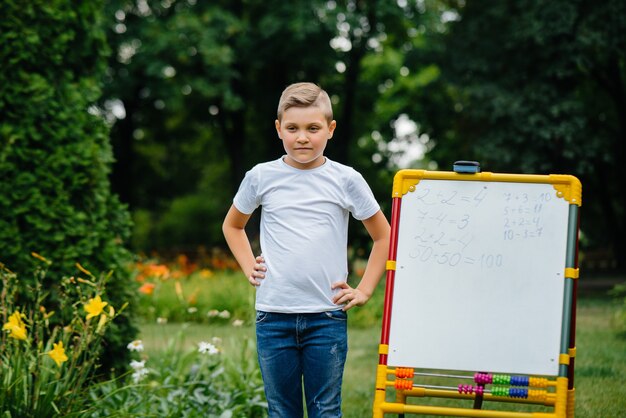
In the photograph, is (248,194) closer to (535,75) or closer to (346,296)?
(346,296)

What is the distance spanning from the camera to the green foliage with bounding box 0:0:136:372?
202 inches

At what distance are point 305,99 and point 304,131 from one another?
124 millimetres

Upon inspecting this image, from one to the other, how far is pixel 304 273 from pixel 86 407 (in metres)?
1.69

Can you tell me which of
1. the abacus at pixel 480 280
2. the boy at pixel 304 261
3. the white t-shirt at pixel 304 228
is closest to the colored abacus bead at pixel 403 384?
the abacus at pixel 480 280

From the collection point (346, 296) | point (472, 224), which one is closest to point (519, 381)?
point (472, 224)

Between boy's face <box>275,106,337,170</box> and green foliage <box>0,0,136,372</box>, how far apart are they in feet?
7.53

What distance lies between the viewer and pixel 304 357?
11.2 feet

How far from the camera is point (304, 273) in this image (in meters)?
3.33

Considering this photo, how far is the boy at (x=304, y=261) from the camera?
10.9 ft

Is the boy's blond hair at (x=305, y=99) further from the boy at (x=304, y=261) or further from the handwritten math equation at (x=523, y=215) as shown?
the handwritten math equation at (x=523, y=215)

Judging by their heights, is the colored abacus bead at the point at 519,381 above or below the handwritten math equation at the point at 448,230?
below

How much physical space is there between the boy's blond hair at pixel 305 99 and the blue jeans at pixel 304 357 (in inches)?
31.6

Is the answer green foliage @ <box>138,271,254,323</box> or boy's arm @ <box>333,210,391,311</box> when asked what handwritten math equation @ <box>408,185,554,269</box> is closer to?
boy's arm @ <box>333,210,391,311</box>

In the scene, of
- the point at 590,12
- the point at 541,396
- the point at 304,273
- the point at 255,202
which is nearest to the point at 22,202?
the point at 255,202
